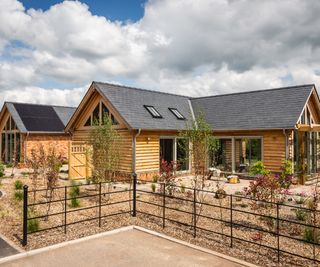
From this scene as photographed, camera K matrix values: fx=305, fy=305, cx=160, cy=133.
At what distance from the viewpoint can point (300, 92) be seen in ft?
66.6

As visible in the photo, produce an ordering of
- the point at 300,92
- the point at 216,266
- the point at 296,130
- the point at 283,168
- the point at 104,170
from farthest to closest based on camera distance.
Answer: the point at 300,92 < the point at 296,130 < the point at 283,168 < the point at 104,170 < the point at 216,266

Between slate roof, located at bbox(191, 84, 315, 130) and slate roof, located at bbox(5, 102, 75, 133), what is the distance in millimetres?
15598

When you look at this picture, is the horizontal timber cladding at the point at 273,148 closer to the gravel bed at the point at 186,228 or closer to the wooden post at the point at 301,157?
the wooden post at the point at 301,157

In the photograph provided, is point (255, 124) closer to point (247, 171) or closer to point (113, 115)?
point (247, 171)

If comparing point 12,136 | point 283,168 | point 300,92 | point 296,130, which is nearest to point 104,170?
point 283,168

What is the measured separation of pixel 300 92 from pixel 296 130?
3048 mm

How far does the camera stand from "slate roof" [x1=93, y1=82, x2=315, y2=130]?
A: 63.1 feet

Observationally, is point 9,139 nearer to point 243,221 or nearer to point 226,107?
point 226,107

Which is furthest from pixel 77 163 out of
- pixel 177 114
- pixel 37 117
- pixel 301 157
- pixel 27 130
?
pixel 301 157

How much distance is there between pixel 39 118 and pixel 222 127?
63.1 ft

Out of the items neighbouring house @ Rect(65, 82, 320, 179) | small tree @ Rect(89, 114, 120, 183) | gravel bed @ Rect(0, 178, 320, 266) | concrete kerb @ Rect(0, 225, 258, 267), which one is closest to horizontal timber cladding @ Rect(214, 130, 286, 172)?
neighbouring house @ Rect(65, 82, 320, 179)

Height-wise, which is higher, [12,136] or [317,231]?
[12,136]

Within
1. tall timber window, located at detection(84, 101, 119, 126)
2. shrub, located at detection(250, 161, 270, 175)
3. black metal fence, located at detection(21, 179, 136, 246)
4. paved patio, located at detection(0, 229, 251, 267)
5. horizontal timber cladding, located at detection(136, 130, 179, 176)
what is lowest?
paved patio, located at detection(0, 229, 251, 267)

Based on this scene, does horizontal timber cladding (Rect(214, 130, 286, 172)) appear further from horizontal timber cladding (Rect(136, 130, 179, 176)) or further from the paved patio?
the paved patio
